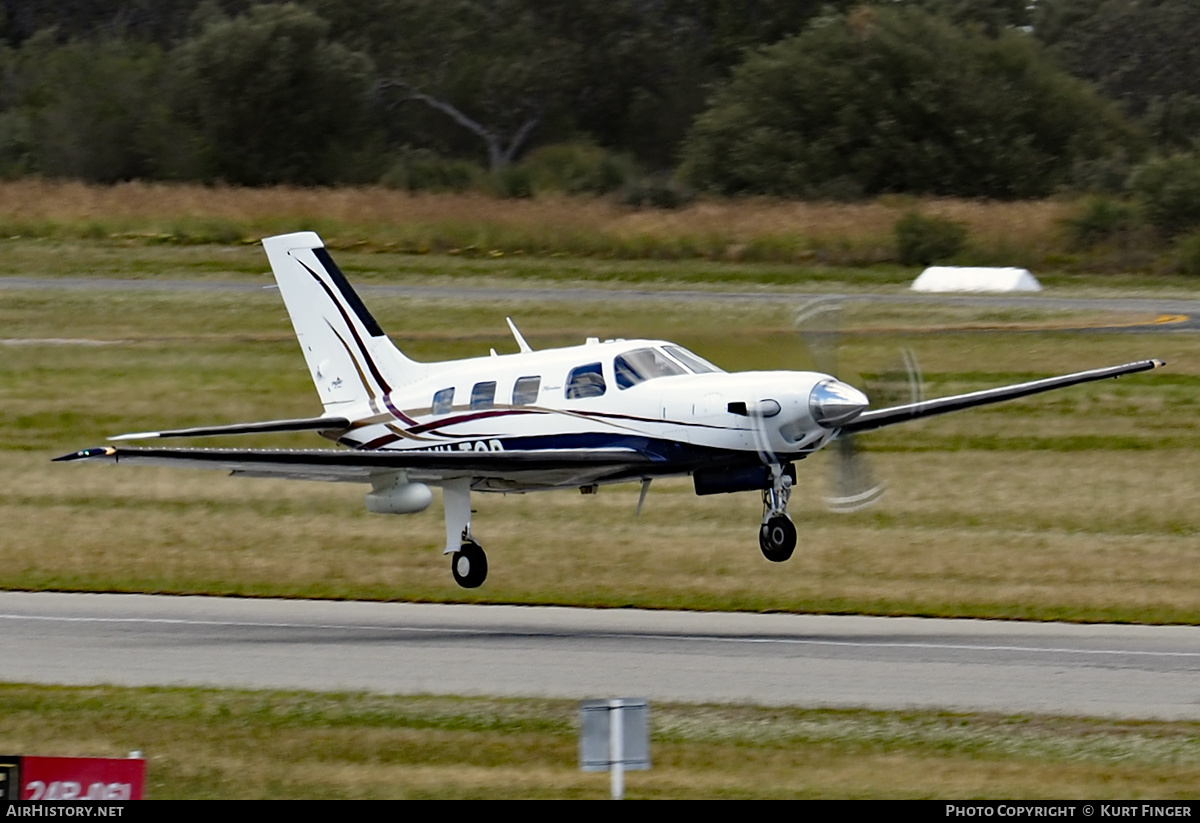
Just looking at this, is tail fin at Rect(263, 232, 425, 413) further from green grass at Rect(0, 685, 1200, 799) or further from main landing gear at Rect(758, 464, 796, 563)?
green grass at Rect(0, 685, 1200, 799)

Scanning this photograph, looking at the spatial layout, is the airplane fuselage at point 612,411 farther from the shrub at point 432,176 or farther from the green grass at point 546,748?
the shrub at point 432,176

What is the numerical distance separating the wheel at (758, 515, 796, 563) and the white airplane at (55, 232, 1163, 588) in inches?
0.6

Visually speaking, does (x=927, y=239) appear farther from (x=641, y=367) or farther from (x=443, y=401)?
(x=641, y=367)

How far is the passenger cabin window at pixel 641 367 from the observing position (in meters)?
19.5

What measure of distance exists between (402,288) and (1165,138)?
33036mm

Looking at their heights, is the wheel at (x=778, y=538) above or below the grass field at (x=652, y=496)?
below

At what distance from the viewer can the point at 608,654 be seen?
18.2 m

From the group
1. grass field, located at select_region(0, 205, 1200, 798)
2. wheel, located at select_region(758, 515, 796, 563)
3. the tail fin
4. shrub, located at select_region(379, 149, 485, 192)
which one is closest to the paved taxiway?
grass field, located at select_region(0, 205, 1200, 798)

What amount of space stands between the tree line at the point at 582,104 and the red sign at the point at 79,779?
1706 inches

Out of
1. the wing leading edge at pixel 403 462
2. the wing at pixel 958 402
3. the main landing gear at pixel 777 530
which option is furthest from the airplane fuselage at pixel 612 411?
the wing at pixel 958 402

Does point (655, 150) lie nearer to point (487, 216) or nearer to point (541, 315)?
point (487, 216)

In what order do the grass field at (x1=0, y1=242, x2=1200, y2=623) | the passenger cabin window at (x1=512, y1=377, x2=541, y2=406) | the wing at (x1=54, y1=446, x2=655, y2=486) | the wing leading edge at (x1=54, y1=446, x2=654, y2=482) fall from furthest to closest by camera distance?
the grass field at (x1=0, y1=242, x2=1200, y2=623) < the passenger cabin window at (x1=512, y1=377, x2=541, y2=406) < the wing at (x1=54, y1=446, x2=655, y2=486) < the wing leading edge at (x1=54, y1=446, x2=654, y2=482)

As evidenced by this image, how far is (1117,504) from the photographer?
27.8 m

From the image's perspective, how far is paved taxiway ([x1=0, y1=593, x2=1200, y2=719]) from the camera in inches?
631
